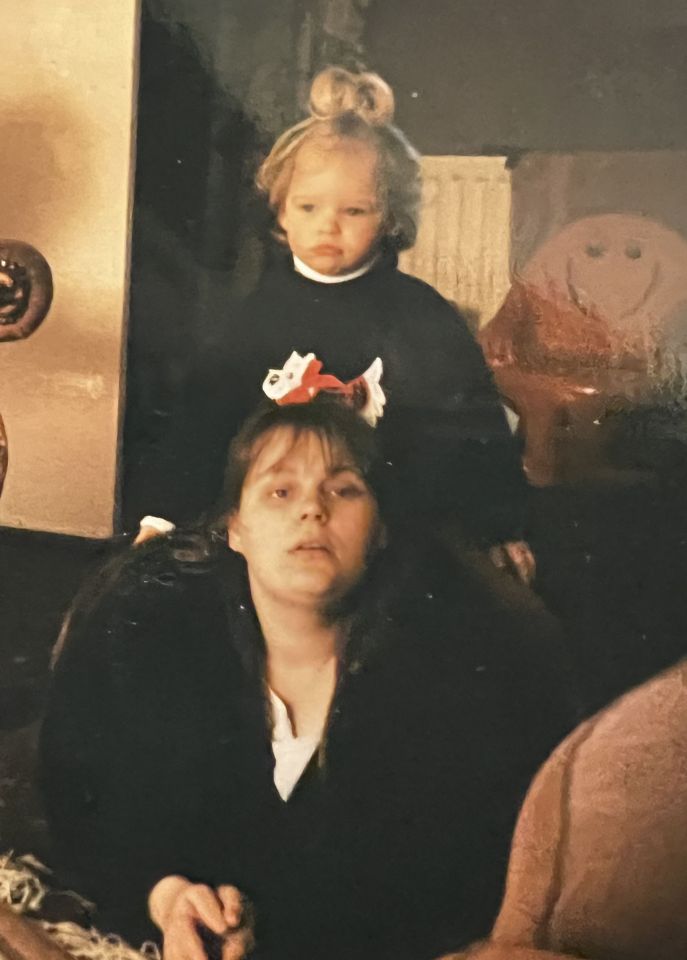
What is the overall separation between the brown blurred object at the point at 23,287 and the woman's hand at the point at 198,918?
22.8 inches

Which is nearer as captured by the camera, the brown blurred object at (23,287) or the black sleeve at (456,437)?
the black sleeve at (456,437)

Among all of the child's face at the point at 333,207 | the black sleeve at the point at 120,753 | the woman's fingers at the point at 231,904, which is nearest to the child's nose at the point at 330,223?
the child's face at the point at 333,207

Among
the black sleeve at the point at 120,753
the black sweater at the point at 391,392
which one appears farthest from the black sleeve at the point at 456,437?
the black sleeve at the point at 120,753

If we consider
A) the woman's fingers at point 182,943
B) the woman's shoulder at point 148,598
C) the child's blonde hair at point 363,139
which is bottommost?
the woman's fingers at point 182,943

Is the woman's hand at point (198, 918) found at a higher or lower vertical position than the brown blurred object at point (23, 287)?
lower

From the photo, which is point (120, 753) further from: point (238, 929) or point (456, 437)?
point (456, 437)

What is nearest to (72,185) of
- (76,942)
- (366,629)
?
(366,629)

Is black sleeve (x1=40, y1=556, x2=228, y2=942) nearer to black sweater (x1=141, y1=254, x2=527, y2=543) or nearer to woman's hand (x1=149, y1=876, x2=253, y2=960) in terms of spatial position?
woman's hand (x1=149, y1=876, x2=253, y2=960)

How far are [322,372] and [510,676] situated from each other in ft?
1.38

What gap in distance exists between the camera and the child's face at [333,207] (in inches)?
48.3

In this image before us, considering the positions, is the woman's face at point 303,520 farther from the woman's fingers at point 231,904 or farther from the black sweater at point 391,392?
the woman's fingers at point 231,904

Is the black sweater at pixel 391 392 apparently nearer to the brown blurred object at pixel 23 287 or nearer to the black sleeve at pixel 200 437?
the black sleeve at pixel 200 437

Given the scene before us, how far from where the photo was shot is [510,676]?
1.18 meters

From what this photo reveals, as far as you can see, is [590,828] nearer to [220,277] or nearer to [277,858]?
[277,858]
